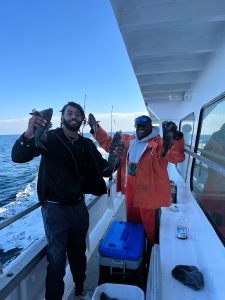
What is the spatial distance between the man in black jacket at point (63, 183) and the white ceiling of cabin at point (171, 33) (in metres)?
0.84

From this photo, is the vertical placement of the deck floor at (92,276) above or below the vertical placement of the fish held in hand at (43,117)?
below

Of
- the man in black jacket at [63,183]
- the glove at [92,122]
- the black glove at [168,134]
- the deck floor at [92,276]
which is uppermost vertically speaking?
the glove at [92,122]

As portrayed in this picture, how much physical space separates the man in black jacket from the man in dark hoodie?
21.6 inches

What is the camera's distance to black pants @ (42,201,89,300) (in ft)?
5.78

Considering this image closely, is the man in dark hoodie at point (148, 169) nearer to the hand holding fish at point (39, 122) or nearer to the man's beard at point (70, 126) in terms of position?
the man's beard at point (70, 126)

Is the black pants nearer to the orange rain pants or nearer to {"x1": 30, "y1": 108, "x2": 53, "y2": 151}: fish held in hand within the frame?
{"x1": 30, "y1": 108, "x2": 53, "y2": 151}: fish held in hand

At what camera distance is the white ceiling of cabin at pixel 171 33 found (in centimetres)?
184

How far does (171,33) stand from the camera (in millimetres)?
A: 2309

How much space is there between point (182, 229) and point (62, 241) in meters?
1.16

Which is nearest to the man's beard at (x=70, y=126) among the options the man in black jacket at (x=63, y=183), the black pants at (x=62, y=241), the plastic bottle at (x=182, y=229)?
the man in black jacket at (x=63, y=183)

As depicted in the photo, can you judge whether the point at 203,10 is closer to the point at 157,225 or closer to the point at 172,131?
the point at 172,131

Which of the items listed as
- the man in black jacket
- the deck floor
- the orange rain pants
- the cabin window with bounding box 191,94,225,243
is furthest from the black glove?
the deck floor

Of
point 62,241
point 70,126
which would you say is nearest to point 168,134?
point 70,126

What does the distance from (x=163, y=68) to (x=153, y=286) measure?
2.63 metres
